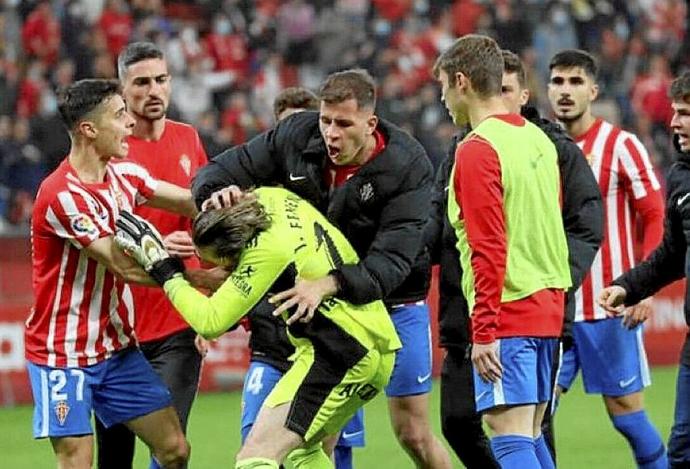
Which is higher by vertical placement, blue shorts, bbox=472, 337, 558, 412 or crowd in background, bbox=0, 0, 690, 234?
crowd in background, bbox=0, 0, 690, 234

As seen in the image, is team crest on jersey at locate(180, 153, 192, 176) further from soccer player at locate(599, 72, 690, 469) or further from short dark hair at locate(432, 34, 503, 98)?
soccer player at locate(599, 72, 690, 469)

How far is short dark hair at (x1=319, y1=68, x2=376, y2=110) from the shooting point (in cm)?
636

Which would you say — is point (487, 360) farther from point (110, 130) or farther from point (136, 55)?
point (136, 55)

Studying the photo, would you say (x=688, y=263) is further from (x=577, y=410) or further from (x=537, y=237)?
(x=577, y=410)

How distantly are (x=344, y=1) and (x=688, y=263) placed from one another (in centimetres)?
1319

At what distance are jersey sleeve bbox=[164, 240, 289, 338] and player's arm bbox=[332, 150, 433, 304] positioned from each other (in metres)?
0.28

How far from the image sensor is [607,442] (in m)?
10.2

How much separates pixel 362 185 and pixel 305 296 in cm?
68

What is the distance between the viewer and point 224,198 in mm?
6270

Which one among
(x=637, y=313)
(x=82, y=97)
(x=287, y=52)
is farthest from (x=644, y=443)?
(x=287, y=52)

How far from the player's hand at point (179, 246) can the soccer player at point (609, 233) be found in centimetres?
245

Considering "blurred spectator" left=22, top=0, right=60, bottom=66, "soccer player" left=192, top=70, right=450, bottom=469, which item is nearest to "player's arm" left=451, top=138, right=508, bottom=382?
"soccer player" left=192, top=70, right=450, bottom=469

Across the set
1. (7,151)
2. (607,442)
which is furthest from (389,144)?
(7,151)

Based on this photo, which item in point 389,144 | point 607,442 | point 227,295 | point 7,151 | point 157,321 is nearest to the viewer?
point 227,295
